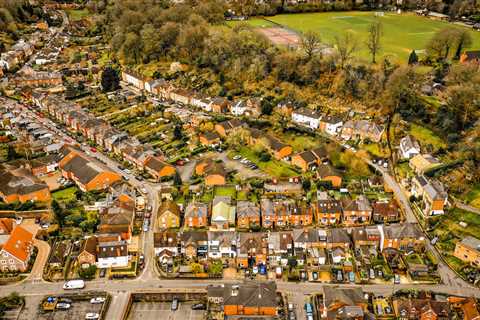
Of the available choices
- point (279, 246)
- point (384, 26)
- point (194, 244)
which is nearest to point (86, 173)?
point (194, 244)

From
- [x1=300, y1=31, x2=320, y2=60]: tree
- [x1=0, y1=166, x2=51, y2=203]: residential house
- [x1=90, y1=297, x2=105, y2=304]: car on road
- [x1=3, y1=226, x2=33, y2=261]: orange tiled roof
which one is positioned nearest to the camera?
[x1=90, y1=297, x2=105, y2=304]: car on road

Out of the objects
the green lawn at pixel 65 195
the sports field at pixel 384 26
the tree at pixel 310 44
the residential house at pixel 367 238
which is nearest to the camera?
the residential house at pixel 367 238

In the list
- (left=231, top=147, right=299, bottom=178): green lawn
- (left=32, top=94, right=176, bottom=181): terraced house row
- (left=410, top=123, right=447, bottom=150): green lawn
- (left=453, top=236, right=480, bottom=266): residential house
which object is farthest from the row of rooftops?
(left=410, top=123, right=447, bottom=150): green lawn

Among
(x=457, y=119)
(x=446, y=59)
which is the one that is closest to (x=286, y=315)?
(x=457, y=119)

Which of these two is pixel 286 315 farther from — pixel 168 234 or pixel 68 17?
pixel 68 17

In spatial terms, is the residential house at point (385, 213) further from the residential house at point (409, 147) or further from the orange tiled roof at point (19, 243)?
the orange tiled roof at point (19, 243)

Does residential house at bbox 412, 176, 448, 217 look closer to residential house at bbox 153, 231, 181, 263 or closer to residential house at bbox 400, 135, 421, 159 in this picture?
residential house at bbox 400, 135, 421, 159

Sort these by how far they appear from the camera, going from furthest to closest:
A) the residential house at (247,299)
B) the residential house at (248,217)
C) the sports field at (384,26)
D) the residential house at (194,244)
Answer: the sports field at (384,26) < the residential house at (248,217) < the residential house at (194,244) < the residential house at (247,299)

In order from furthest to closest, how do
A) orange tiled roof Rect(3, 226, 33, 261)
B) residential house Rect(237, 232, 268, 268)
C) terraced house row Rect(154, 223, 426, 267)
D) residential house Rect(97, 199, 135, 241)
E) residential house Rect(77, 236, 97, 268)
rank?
1. residential house Rect(97, 199, 135, 241)
2. terraced house row Rect(154, 223, 426, 267)
3. residential house Rect(237, 232, 268, 268)
4. residential house Rect(77, 236, 97, 268)
5. orange tiled roof Rect(3, 226, 33, 261)

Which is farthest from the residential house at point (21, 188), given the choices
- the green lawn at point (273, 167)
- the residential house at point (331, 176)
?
the residential house at point (331, 176)
